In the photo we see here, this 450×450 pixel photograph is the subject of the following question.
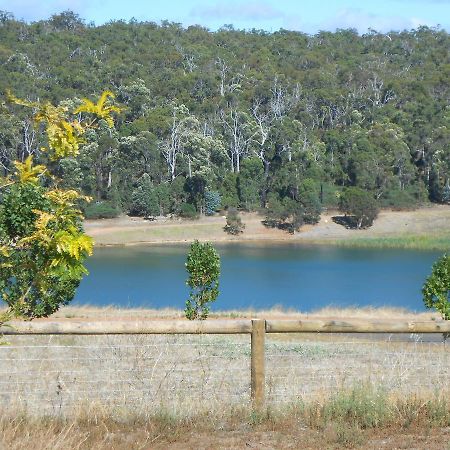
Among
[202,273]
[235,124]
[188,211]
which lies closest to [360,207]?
[188,211]

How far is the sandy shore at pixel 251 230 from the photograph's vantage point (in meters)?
51.5

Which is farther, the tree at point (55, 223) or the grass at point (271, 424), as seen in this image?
the grass at point (271, 424)

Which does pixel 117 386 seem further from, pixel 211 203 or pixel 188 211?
pixel 211 203

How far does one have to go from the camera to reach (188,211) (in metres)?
55.1

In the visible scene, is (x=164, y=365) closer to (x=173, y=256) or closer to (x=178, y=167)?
(x=173, y=256)

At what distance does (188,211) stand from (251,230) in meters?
4.27

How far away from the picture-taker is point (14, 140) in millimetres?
51750

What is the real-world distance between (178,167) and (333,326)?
52.3 metres

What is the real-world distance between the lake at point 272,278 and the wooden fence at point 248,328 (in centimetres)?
2103

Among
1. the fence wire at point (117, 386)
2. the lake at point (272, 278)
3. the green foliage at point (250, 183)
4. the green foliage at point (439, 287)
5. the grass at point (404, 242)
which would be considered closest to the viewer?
the fence wire at point (117, 386)

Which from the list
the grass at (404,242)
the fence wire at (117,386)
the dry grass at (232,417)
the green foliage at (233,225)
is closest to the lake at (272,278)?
the grass at (404,242)

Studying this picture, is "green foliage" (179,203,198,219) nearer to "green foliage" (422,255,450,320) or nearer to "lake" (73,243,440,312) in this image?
"lake" (73,243,440,312)

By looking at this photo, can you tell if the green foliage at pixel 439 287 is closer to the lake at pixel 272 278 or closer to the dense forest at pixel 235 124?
the lake at pixel 272 278

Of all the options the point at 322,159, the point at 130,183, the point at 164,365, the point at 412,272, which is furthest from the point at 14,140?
the point at 164,365
